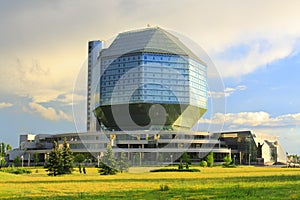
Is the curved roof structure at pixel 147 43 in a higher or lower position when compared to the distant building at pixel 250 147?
Result: higher

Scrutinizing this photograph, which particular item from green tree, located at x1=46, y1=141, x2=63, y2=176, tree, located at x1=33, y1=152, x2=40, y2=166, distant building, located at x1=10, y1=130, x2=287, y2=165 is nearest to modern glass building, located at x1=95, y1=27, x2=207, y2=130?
distant building, located at x1=10, y1=130, x2=287, y2=165

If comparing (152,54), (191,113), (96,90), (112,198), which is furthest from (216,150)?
(112,198)

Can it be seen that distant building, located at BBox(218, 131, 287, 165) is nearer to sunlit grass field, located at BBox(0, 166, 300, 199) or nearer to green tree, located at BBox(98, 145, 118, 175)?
green tree, located at BBox(98, 145, 118, 175)

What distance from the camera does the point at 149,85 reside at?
128 metres

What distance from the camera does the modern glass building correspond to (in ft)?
417

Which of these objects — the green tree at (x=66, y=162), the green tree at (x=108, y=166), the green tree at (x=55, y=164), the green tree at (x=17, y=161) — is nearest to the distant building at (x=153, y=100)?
the green tree at (x=17, y=161)

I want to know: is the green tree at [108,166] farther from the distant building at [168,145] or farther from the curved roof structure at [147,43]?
the curved roof structure at [147,43]

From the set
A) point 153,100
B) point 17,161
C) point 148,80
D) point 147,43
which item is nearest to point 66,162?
point 17,161

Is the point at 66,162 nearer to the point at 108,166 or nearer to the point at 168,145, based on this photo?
the point at 108,166

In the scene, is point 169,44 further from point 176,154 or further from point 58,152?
point 58,152

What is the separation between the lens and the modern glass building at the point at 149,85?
12706 centimetres

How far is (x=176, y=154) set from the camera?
107 metres

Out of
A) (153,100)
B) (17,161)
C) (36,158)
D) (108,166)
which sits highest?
(153,100)

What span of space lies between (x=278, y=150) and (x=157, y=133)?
42.6 metres
